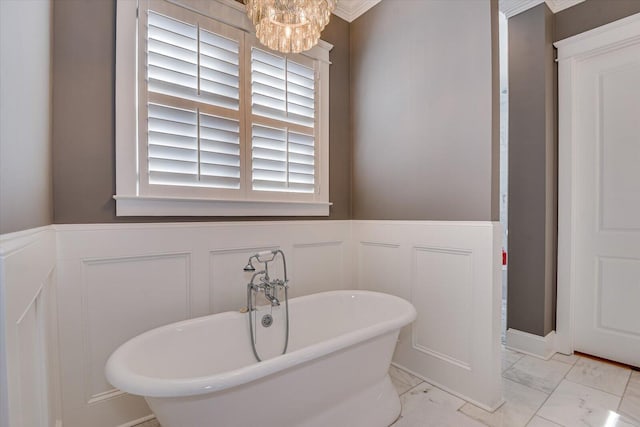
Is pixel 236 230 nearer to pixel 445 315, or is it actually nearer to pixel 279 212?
pixel 279 212

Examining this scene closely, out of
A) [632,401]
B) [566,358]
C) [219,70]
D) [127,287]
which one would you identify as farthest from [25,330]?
[566,358]

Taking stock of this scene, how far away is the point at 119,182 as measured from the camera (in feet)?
5.22

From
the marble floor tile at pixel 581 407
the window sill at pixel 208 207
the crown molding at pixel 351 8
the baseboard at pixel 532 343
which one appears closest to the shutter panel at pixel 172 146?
the window sill at pixel 208 207

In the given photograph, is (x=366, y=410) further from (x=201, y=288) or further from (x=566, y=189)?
(x=566, y=189)

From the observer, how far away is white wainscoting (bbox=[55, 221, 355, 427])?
4.90 feet

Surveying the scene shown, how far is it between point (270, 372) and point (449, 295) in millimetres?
1327

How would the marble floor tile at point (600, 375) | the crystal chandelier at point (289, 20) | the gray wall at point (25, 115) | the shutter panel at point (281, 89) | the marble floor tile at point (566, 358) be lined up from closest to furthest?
the gray wall at point (25, 115), the crystal chandelier at point (289, 20), the marble floor tile at point (600, 375), the shutter panel at point (281, 89), the marble floor tile at point (566, 358)

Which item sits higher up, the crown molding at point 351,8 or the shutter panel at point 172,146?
the crown molding at point 351,8

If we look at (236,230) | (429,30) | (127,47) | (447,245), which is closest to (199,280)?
(236,230)

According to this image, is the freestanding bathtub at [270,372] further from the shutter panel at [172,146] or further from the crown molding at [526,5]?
the crown molding at [526,5]

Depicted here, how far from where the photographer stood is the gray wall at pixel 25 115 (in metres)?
0.71

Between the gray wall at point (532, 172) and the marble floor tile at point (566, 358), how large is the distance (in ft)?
0.70

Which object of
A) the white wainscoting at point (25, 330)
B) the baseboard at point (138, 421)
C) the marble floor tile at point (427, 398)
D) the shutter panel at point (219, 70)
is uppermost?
the shutter panel at point (219, 70)

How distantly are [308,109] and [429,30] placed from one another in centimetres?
99
